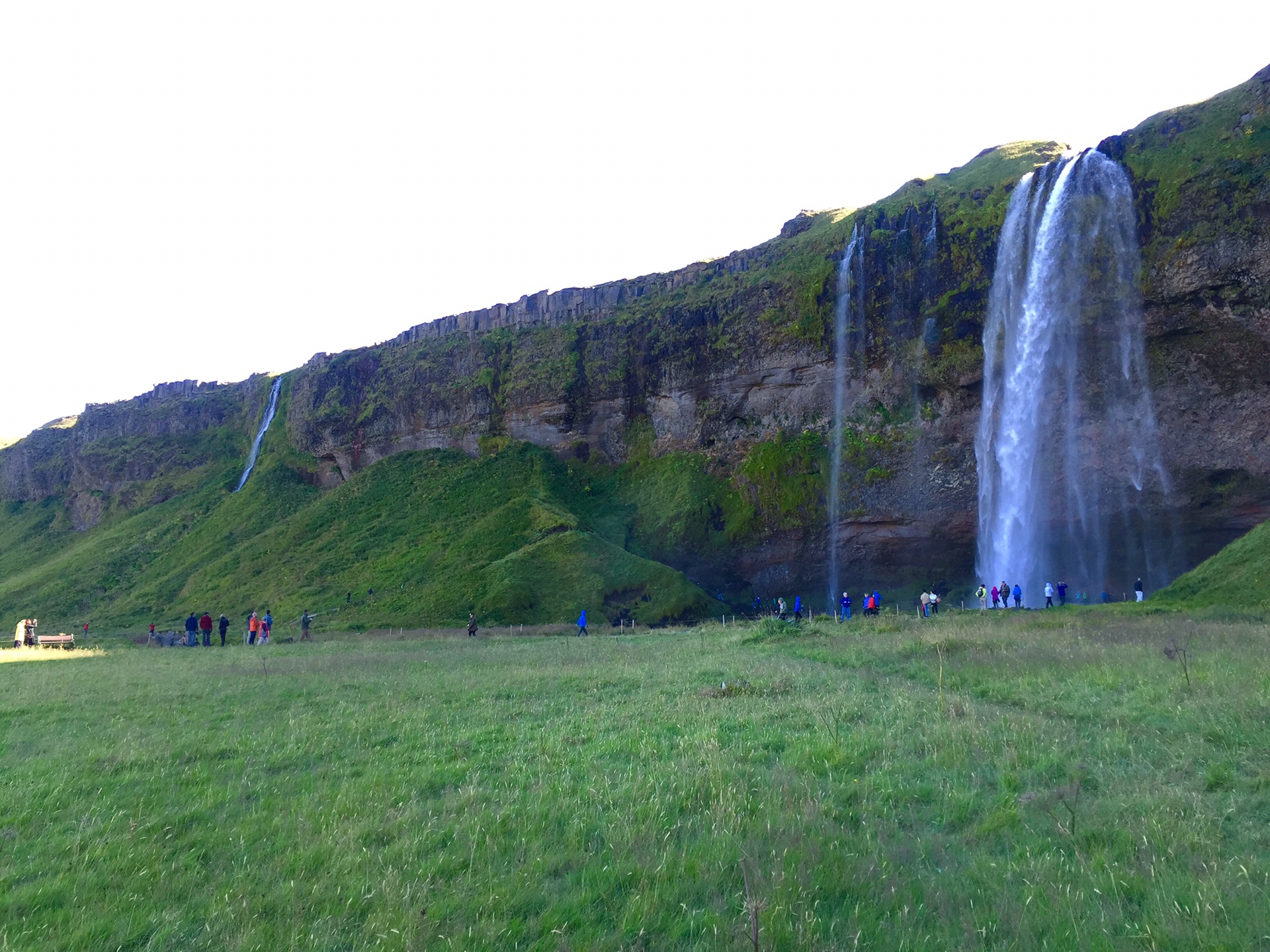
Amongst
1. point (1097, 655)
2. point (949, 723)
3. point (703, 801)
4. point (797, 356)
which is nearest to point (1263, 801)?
point (949, 723)

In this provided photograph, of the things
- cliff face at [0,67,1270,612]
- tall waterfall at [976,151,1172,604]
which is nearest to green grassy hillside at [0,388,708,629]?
cliff face at [0,67,1270,612]

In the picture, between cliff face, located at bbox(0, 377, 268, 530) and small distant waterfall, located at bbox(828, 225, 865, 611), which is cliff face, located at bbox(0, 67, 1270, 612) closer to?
small distant waterfall, located at bbox(828, 225, 865, 611)

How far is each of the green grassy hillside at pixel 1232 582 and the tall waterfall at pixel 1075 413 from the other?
404 inches

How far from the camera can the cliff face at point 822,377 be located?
1380 inches

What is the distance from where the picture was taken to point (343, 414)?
69750 millimetres

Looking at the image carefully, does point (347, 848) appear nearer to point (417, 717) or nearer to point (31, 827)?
point (31, 827)

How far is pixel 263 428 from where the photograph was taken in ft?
261

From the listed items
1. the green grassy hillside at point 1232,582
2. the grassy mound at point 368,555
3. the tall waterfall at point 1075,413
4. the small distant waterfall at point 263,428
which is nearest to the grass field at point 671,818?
the green grassy hillside at point 1232,582

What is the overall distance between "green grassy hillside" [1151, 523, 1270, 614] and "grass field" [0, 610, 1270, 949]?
11.7 meters

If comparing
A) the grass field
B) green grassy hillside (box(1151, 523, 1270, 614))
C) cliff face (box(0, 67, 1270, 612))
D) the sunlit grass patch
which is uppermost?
cliff face (box(0, 67, 1270, 612))

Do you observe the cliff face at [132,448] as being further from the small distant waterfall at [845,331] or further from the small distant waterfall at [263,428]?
the small distant waterfall at [845,331]

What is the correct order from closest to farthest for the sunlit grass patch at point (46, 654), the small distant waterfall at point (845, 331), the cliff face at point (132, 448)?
the sunlit grass patch at point (46, 654) → the small distant waterfall at point (845, 331) → the cliff face at point (132, 448)

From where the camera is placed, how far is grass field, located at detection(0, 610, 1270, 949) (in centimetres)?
459

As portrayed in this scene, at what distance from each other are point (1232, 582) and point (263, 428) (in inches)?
3110
